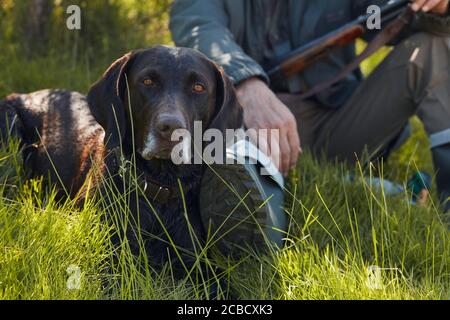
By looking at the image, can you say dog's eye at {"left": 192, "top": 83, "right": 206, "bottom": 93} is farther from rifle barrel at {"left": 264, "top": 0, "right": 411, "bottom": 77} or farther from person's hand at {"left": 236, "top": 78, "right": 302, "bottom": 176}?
rifle barrel at {"left": 264, "top": 0, "right": 411, "bottom": 77}

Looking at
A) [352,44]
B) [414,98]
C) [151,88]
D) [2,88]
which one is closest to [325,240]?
[151,88]

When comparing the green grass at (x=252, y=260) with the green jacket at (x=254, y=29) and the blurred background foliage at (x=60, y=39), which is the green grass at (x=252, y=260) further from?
the blurred background foliage at (x=60, y=39)

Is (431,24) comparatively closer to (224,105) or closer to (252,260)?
(224,105)

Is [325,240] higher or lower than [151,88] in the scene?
lower

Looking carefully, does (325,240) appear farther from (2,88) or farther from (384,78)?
(2,88)

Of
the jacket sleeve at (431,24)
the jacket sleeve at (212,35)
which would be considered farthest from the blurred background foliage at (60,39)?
the jacket sleeve at (431,24)

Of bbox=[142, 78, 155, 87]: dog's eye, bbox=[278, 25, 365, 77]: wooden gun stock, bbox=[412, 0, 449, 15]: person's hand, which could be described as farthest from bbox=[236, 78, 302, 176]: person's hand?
bbox=[412, 0, 449, 15]: person's hand

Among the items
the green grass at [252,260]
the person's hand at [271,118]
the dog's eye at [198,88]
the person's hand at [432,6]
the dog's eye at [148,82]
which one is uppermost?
the person's hand at [432,6]

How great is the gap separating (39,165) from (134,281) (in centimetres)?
136

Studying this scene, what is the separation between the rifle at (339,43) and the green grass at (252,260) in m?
0.96

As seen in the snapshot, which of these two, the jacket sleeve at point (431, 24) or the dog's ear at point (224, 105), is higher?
the jacket sleeve at point (431, 24)

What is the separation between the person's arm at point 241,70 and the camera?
4.04 m

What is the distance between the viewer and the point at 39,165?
4117mm
